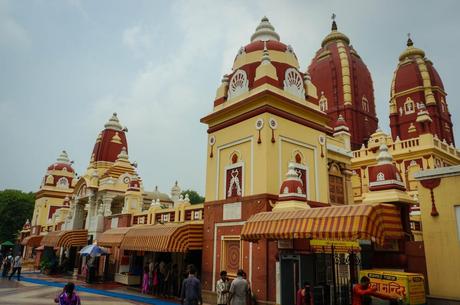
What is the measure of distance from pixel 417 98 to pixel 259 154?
27.8 metres

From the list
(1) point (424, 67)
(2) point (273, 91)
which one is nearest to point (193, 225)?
(2) point (273, 91)

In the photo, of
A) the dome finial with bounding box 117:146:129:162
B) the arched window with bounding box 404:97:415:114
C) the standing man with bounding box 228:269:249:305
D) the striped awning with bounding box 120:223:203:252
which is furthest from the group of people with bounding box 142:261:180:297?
the arched window with bounding box 404:97:415:114

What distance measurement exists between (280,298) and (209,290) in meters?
4.09

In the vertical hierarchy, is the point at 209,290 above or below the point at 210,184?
below

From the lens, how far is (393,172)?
9438 millimetres

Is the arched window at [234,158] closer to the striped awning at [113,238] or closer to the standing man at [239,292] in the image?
the standing man at [239,292]

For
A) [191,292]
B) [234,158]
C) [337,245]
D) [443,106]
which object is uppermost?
[443,106]

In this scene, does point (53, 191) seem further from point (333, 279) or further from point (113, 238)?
point (333, 279)

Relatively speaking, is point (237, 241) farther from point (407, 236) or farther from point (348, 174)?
point (348, 174)

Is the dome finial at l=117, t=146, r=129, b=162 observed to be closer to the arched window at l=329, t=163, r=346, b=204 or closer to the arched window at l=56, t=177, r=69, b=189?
the arched window at l=56, t=177, r=69, b=189

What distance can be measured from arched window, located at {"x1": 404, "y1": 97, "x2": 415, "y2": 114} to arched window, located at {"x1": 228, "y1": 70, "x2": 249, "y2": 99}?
25523 millimetres

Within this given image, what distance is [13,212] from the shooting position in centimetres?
5388

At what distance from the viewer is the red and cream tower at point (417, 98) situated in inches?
1321

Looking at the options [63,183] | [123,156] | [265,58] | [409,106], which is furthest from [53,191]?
[409,106]
